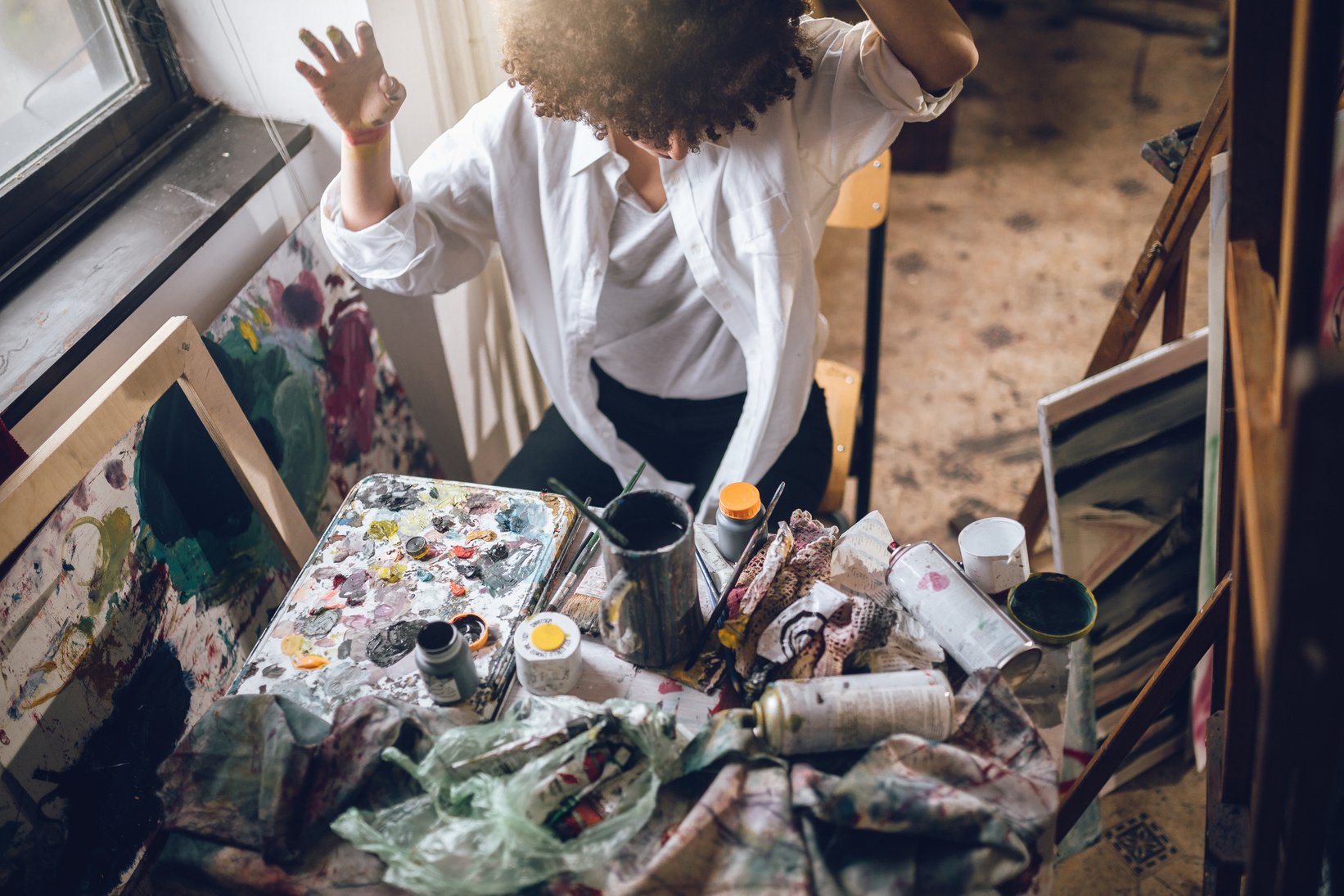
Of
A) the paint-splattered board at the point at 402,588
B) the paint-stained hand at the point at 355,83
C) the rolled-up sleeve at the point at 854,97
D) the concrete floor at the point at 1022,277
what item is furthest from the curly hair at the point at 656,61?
the concrete floor at the point at 1022,277

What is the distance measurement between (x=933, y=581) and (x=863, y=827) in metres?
0.31

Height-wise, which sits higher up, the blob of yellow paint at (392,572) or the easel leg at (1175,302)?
the blob of yellow paint at (392,572)

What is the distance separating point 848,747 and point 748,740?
3.7 inches

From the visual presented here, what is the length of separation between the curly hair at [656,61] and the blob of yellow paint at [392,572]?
557 millimetres

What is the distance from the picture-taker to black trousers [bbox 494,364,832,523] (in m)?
1.55

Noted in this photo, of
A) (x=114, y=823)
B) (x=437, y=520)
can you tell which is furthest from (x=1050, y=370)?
(x=114, y=823)

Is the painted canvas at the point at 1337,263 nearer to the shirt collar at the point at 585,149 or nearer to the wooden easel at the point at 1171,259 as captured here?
the wooden easel at the point at 1171,259

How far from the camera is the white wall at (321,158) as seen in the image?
4.48ft

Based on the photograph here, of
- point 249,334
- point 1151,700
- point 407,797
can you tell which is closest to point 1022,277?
point 1151,700

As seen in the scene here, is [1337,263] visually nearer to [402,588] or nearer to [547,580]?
[547,580]

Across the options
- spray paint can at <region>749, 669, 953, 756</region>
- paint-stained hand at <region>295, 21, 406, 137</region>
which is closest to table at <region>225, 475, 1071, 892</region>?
spray paint can at <region>749, 669, 953, 756</region>

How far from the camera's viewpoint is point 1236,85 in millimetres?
825

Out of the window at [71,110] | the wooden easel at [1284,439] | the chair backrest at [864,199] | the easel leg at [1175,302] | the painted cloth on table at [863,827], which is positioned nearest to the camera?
the wooden easel at [1284,439]

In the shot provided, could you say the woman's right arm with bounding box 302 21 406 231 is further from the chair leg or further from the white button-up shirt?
the chair leg
